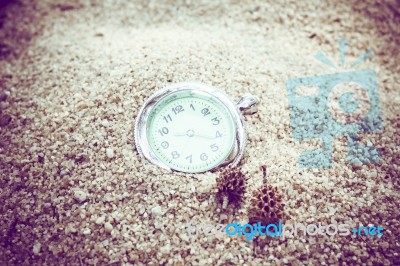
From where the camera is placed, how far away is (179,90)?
1764 mm

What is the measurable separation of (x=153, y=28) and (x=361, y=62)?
4.11 feet

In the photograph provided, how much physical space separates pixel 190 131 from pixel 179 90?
0.18m

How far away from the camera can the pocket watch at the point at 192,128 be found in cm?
171

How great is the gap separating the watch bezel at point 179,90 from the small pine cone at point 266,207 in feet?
0.57

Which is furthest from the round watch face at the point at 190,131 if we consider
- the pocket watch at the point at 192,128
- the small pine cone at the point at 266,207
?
the small pine cone at the point at 266,207

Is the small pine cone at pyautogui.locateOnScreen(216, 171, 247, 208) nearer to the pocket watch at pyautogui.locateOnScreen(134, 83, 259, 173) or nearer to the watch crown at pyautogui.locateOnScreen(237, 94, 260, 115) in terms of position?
the pocket watch at pyautogui.locateOnScreen(134, 83, 259, 173)

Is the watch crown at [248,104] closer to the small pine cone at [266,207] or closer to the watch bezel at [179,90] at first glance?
the watch bezel at [179,90]

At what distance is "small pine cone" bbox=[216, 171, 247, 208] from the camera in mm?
1646

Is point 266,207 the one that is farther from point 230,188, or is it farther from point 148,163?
point 148,163

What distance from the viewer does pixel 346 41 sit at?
8.02ft

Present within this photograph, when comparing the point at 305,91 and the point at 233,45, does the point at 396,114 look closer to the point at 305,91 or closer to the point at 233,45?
the point at 305,91

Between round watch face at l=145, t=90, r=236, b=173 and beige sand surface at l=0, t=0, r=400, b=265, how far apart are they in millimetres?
70

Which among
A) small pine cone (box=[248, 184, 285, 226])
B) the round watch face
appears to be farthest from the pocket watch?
small pine cone (box=[248, 184, 285, 226])

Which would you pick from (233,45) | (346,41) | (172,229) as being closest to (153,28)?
(233,45)
